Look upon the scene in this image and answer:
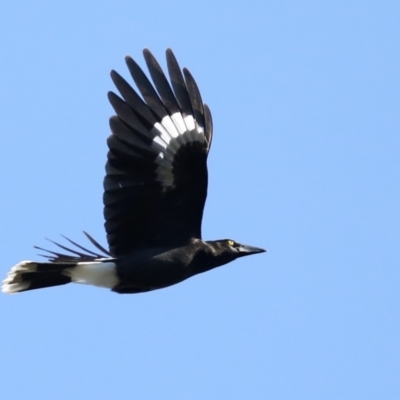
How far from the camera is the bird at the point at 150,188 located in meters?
11.5

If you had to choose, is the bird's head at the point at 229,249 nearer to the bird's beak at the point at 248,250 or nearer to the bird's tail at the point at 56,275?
the bird's beak at the point at 248,250

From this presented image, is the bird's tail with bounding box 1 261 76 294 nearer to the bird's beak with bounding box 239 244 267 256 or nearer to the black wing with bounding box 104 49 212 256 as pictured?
the black wing with bounding box 104 49 212 256

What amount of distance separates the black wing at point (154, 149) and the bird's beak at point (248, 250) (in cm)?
106

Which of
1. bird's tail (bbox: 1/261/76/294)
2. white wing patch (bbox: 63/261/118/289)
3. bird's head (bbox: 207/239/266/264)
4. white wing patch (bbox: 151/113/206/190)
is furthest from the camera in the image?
bird's head (bbox: 207/239/266/264)

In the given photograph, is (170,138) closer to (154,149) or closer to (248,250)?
(154,149)

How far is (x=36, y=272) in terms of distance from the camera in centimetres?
1192

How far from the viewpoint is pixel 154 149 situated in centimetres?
1155

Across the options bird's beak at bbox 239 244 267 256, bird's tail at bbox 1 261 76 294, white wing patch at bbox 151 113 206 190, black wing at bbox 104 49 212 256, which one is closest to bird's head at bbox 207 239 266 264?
bird's beak at bbox 239 244 267 256

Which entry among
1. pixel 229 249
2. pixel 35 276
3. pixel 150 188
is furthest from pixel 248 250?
pixel 35 276

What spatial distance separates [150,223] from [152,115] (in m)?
1.06

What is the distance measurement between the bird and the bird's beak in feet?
2.61

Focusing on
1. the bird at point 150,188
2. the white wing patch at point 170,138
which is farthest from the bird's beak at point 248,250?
the white wing patch at point 170,138

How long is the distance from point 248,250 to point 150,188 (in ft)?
5.20

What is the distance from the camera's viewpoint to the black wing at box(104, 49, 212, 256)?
11.5 meters
